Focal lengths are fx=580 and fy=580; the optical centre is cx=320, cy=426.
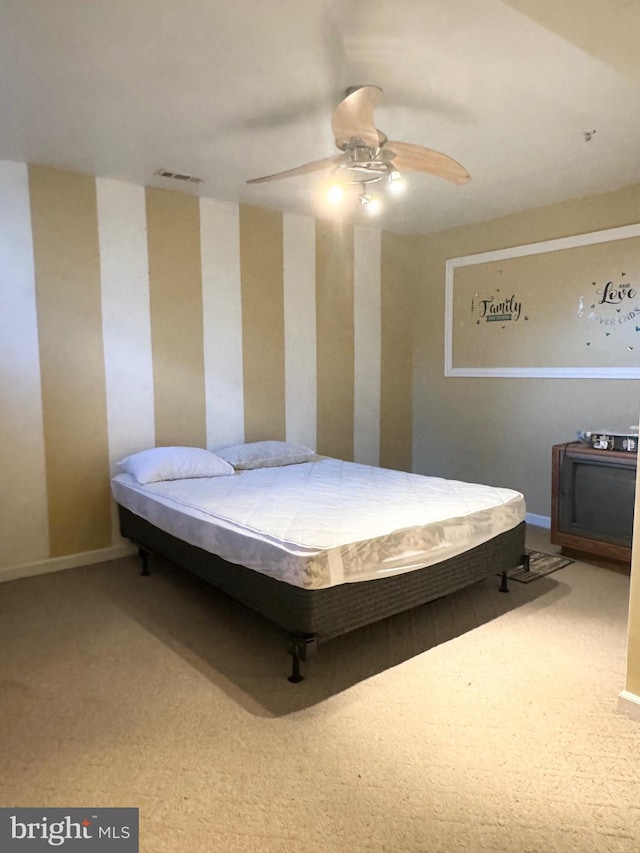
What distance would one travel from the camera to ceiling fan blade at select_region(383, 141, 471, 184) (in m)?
2.54

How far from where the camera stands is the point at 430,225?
4.85 meters

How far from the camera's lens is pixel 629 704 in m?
2.09

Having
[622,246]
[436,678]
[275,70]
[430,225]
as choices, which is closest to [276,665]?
[436,678]

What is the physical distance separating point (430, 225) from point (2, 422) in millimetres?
3554

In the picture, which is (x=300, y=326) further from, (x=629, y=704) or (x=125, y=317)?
(x=629, y=704)

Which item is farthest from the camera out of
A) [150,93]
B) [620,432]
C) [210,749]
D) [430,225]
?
[430,225]

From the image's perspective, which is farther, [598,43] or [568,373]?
[568,373]

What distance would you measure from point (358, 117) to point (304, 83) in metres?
0.29

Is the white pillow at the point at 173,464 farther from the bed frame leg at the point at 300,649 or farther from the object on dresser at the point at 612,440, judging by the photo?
the object on dresser at the point at 612,440

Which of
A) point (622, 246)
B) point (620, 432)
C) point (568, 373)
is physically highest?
point (622, 246)

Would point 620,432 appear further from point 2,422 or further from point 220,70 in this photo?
point 2,422

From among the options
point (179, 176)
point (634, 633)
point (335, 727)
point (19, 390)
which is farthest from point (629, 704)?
point (179, 176)

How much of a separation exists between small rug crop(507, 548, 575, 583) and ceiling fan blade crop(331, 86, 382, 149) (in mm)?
2461

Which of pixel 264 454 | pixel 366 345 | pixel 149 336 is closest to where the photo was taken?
pixel 149 336
